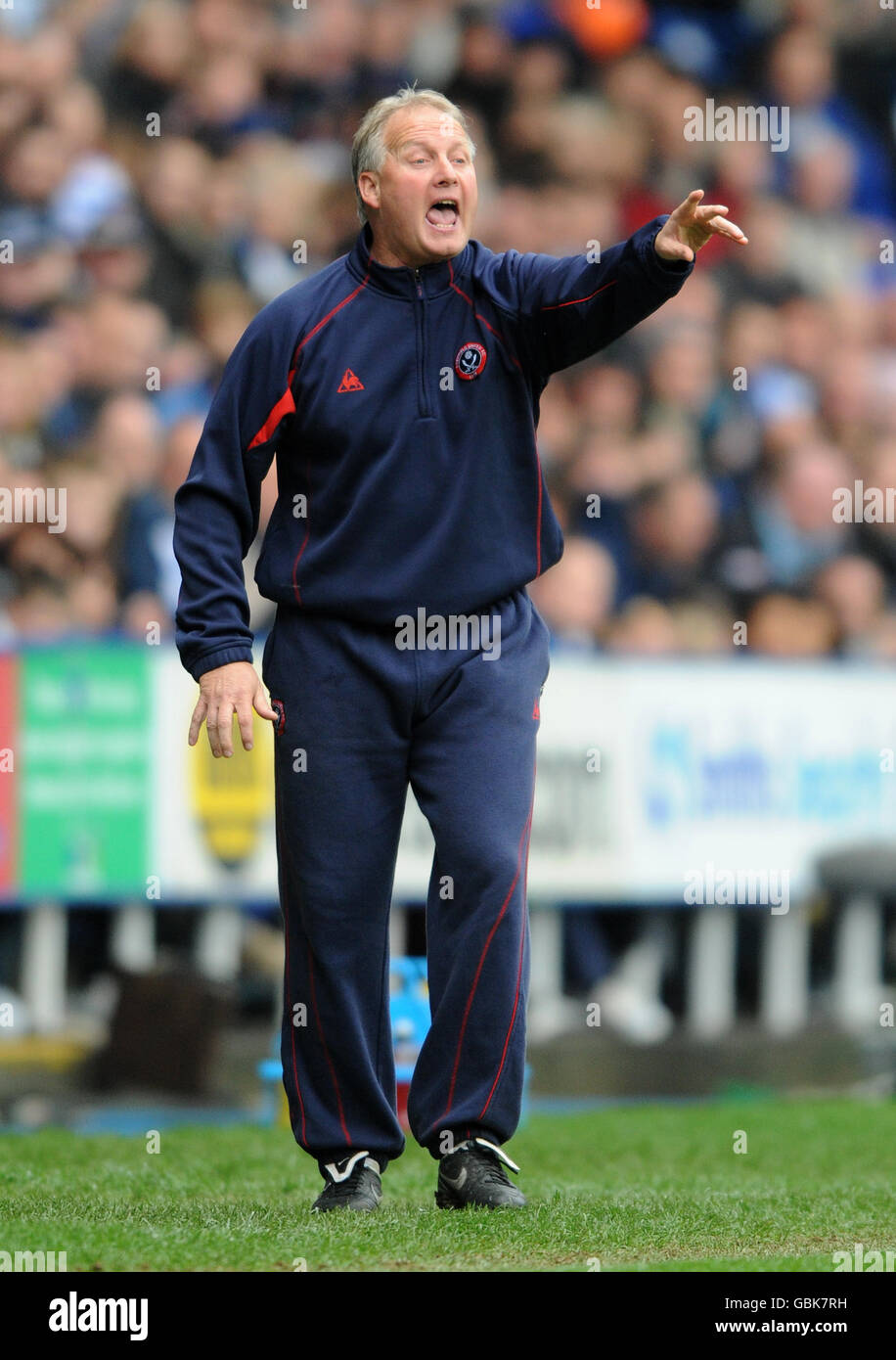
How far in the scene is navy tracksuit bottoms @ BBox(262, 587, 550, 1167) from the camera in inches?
158

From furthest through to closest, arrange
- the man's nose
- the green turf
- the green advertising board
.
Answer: the green advertising board → the man's nose → the green turf

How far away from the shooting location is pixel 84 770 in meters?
7.38

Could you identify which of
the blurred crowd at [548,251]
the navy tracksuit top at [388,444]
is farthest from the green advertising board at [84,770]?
the navy tracksuit top at [388,444]

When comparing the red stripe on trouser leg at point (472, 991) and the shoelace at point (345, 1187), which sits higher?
the red stripe on trouser leg at point (472, 991)

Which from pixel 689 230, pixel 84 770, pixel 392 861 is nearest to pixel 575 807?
pixel 84 770

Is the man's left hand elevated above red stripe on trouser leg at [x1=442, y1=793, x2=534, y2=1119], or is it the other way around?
the man's left hand

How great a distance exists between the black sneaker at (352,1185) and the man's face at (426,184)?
5.79 feet

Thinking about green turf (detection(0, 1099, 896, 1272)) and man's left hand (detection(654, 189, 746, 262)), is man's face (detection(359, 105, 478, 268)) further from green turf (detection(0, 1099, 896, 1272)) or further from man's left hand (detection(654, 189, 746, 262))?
green turf (detection(0, 1099, 896, 1272))

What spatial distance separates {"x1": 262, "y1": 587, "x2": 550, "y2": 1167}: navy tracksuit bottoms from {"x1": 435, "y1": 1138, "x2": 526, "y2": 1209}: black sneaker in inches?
1.4

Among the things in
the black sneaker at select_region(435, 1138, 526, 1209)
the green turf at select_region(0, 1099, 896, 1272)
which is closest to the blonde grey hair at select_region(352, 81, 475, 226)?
the black sneaker at select_region(435, 1138, 526, 1209)

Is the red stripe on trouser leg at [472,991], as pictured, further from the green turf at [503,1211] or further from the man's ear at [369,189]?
the man's ear at [369,189]

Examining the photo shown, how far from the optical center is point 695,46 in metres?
11.7

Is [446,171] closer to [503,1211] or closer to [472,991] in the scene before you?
[472,991]

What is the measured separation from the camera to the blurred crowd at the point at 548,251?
338 inches
